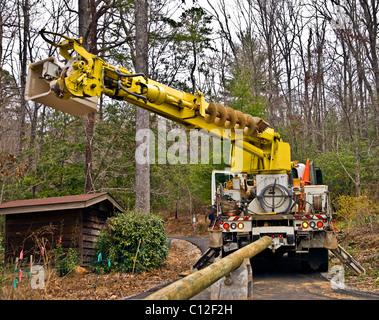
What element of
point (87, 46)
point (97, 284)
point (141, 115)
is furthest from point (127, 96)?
point (87, 46)

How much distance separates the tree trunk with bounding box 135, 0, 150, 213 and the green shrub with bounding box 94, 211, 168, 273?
1.98 metres

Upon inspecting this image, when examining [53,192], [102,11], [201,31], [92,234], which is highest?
[201,31]

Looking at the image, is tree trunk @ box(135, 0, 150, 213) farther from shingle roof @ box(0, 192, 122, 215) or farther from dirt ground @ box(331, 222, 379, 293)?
dirt ground @ box(331, 222, 379, 293)

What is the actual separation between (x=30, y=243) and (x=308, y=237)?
28.5 feet

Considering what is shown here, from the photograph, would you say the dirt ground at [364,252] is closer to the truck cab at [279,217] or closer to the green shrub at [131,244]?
the truck cab at [279,217]

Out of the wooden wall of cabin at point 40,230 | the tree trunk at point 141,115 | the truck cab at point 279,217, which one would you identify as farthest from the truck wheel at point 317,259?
the wooden wall of cabin at point 40,230

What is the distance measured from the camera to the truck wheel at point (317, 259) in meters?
9.98

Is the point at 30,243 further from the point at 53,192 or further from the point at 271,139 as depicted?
the point at 271,139

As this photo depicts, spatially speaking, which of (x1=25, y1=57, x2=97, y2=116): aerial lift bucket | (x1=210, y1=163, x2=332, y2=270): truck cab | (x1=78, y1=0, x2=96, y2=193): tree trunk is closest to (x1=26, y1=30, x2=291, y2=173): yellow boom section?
(x1=25, y1=57, x2=97, y2=116): aerial lift bucket

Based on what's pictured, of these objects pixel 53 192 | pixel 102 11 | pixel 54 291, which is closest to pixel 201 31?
pixel 102 11

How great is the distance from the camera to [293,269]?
36.5 ft

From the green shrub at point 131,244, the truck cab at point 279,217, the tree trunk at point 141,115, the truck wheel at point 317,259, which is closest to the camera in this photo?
the truck cab at point 279,217

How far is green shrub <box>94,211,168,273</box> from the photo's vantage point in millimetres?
11680

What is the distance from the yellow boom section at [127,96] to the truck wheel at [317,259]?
2.16 metres
